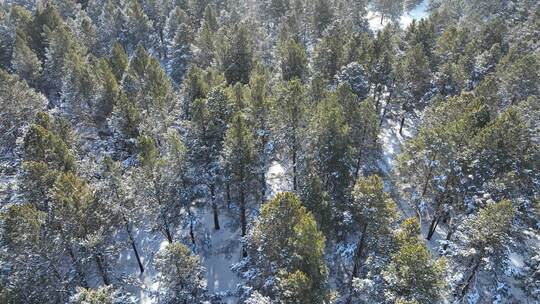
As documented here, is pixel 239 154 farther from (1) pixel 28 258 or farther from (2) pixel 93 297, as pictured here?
(1) pixel 28 258

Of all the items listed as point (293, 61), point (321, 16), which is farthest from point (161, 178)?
point (321, 16)

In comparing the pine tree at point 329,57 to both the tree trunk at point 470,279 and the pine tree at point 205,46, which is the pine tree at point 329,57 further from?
the tree trunk at point 470,279

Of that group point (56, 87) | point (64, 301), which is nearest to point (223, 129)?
point (64, 301)

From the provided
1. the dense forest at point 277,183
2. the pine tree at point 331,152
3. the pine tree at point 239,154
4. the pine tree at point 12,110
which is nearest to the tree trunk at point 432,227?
the dense forest at point 277,183

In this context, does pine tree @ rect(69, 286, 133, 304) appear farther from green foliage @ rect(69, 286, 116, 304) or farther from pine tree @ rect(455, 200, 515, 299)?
pine tree @ rect(455, 200, 515, 299)

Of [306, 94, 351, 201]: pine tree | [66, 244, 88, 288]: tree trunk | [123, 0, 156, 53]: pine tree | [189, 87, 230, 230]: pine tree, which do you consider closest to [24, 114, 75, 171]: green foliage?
[66, 244, 88, 288]: tree trunk
